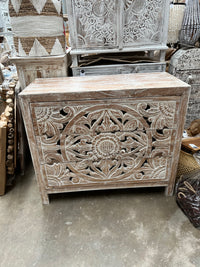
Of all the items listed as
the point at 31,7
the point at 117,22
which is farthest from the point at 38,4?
the point at 117,22

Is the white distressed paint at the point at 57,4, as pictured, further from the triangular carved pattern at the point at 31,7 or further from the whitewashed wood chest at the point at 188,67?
the whitewashed wood chest at the point at 188,67

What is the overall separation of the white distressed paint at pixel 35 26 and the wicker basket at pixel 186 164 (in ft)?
4.31

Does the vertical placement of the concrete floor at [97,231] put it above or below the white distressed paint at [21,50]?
below

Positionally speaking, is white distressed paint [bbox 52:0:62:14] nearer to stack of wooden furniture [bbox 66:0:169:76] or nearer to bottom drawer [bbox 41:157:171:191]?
stack of wooden furniture [bbox 66:0:169:76]

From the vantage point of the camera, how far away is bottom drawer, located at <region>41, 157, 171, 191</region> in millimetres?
1293

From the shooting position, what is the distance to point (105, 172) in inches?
52.1

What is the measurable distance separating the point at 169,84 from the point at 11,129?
1179mm

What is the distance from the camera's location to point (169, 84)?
3.74ft

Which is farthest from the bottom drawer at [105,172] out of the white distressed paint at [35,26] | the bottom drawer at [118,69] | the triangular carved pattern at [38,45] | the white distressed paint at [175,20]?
the white distressed paint at [175,20]

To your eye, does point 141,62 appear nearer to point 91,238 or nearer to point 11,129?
point 11,129

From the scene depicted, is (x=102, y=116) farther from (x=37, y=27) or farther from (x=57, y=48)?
(x=37, y=27)

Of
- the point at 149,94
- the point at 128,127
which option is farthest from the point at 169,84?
the point at 128,127

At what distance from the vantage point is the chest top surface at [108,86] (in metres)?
1.08

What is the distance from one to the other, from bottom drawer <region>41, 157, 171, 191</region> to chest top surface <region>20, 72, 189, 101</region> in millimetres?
454
